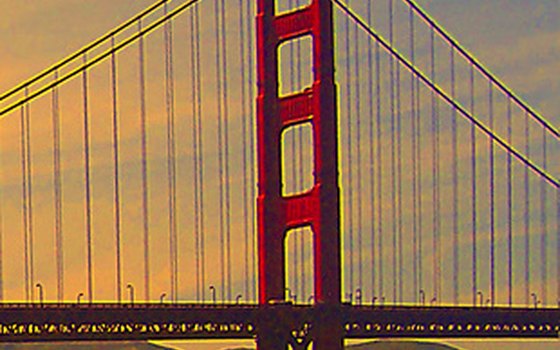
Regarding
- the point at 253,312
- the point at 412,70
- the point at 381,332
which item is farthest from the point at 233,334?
the point at 412,70

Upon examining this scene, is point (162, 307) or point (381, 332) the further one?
point (381, 332)

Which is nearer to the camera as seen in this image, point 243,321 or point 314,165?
point 243,321

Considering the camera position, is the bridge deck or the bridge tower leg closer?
the bridge deck

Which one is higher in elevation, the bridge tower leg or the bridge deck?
the bridge tower leg

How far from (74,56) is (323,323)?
14.8 metres

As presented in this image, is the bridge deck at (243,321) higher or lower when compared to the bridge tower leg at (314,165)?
lower

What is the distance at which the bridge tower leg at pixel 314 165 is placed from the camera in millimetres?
94000

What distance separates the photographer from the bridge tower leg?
9400 centimetres

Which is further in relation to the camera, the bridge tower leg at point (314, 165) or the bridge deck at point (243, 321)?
the bridge tower leg at point (314, 165)

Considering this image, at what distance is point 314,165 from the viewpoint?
95.9 m

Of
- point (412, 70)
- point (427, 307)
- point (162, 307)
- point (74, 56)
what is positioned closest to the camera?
point (162, 307)

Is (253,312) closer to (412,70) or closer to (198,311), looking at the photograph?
(198,311)

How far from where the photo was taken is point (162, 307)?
291ft

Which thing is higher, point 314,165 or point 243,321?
point 314,165
